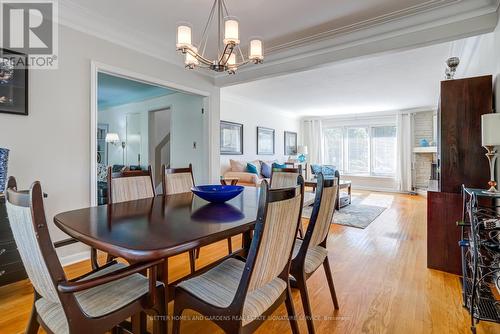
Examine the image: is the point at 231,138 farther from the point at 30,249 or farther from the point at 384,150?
the point at 30,249

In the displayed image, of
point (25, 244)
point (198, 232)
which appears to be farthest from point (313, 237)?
point (25, 244)

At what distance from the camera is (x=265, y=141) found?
7.23m

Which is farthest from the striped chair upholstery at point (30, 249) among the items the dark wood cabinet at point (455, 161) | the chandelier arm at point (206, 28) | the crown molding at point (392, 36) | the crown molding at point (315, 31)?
the crown molding at point (392, 36)

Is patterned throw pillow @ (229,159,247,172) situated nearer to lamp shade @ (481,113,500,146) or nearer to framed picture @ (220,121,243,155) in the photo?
framed picture @ (220,121,243,155)

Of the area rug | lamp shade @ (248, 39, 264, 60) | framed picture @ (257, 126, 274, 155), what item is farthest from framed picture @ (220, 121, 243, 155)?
lamp shade @ (248, 39, 264, 60)

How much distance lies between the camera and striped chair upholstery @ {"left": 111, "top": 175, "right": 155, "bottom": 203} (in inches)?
80.8

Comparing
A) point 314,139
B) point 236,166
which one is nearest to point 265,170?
point 236,166

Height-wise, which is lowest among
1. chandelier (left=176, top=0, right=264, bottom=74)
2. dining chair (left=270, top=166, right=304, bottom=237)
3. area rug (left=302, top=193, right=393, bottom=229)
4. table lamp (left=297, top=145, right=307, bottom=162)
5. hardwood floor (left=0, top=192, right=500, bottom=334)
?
hardwood floor (left=0, top=192, right=500, bottom=334)

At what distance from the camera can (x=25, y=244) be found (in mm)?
923

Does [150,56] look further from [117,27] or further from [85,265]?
[85,265]

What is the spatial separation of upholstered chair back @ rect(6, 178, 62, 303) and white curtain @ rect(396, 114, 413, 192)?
8262mm

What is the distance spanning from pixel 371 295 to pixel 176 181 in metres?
1.99

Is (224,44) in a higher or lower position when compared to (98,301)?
higher

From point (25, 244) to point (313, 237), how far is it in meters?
1.38
